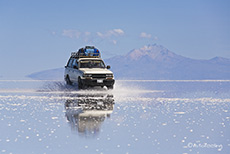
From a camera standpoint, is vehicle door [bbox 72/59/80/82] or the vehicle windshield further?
the vehicle windshield

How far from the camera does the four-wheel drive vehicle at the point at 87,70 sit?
23609 millimetres

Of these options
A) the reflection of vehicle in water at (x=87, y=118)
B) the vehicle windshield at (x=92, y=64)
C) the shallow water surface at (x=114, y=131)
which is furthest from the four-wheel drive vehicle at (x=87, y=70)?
the shallow water surface at (x=114, y=131)

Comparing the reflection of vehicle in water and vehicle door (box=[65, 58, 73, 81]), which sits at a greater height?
vehicle door (box=[65, 58, 73, 81])

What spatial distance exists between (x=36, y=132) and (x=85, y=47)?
64.3 ft

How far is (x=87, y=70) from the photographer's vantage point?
2402 cm

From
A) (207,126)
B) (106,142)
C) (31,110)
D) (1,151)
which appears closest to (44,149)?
(1,151)

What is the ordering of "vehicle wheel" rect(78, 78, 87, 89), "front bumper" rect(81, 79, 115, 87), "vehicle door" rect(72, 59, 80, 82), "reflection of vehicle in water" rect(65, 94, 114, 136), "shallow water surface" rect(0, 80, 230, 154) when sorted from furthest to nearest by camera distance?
1. "vehicle door" rect(72, 59, 80, 82)
2. "vehicle wheel" rect(78, 78, 87, 89)
3. "front bumper" rect(81, 79, 115, 87)
4. "reflection of vehicle in water" rect(65, 94, 114, 136)
5. "shallow water surface" rect(0, 80, 230, 154)

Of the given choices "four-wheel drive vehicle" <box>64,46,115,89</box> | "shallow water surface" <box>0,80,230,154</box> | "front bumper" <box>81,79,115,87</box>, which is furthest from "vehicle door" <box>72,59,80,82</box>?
"shallow water surface" <box>0,80,230,154</box>

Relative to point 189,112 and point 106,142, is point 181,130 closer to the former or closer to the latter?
point 106,142

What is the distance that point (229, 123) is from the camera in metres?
10.7

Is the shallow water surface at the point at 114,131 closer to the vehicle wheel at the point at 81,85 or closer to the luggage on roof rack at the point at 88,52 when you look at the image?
the vehicle wheel at the point at 81,85

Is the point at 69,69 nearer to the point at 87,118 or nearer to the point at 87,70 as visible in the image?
the point at 87,70

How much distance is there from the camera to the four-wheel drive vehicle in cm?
2361

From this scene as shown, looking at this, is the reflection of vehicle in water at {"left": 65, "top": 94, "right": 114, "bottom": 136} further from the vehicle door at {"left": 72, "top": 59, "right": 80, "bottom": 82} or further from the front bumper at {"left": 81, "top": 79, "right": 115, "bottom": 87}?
the vehicle door at {"left": 72, "top": 59, "right": 80, "bottom": 82}
